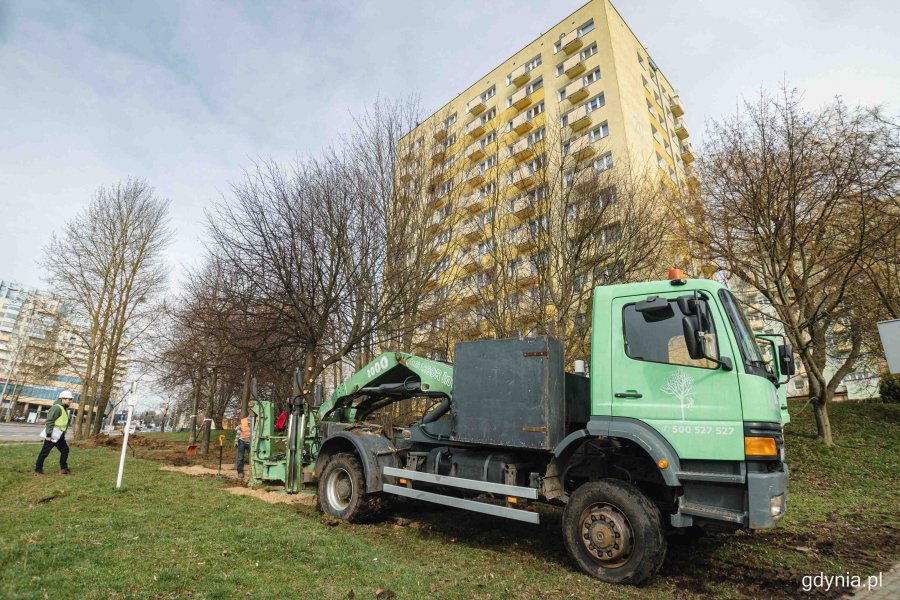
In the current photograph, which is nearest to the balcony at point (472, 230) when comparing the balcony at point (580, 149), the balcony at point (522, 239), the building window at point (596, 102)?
the balcony at point (522, 239)

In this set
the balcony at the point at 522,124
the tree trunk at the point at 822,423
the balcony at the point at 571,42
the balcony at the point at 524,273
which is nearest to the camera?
the tree trunk at the point at 822,423

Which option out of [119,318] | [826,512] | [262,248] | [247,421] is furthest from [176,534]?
[119,318]

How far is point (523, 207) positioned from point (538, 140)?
107 inches

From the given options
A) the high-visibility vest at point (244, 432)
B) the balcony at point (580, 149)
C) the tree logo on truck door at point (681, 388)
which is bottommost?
the high-visibility vest at point (244, 432)

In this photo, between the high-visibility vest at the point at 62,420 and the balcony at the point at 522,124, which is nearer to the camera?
the high-visibility vest at the point at 62,420

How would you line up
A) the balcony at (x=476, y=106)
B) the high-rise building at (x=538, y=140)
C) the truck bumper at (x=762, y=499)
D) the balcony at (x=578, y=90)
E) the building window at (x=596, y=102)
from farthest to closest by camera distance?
the balcony at (x=476, y=106)
the balcony at (x=578, y=90)
the building window at (x=596, y=102)
the high-rise building at (x=538, y=140)
the truck bumper at (x=762, y=499)

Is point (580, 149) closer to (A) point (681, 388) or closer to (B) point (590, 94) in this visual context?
(A) point (681, 388)

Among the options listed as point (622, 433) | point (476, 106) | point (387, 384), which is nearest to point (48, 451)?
point (387, 384)

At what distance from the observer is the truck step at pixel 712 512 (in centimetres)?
415

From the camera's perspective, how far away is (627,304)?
5168 millimetres

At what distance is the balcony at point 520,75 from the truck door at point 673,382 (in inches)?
1369

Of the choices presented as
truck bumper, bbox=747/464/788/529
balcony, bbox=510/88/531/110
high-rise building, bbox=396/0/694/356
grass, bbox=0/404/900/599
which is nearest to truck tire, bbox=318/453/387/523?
grass, bbox=0/404/900/599

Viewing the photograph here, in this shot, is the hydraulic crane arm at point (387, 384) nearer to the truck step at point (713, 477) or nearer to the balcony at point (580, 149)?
the truck step at point (713, 477)

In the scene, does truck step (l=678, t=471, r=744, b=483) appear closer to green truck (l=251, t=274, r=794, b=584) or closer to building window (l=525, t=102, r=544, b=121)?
green truck (l=251, t=274, r=794, b=584)
